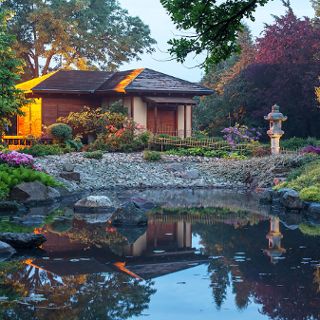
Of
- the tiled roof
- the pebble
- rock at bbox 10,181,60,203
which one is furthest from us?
the tiled roof

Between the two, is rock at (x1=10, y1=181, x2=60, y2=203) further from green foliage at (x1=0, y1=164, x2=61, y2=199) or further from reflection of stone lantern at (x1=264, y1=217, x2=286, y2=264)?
reflection of stone lantern at (x1=264, y1=217, x2=286, y2=264)

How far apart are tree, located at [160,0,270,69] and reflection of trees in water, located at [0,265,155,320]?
9.67 feet

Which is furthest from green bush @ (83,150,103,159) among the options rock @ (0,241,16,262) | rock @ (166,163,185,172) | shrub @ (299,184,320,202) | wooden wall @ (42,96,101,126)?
rock @ (0,241,16,262)

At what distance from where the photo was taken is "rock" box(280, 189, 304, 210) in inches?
627

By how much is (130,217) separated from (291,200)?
499 centimetres

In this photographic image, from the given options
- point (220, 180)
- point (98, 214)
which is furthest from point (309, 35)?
point (98, 214)

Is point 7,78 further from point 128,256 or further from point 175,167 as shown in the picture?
point 128,256

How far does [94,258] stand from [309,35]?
26.0 metres

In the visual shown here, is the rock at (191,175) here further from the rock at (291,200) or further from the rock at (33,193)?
the rock at (291,200)

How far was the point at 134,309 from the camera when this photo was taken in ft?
23.1

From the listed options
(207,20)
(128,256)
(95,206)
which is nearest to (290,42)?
(95,206)

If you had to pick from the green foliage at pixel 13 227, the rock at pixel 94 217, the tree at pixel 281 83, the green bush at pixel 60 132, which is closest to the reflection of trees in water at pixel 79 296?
the green foliage at pixel 13 227

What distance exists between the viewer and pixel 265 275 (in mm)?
8555

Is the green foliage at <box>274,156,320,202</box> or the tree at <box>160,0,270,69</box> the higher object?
the tree at <box>160,0,270,69</box>
